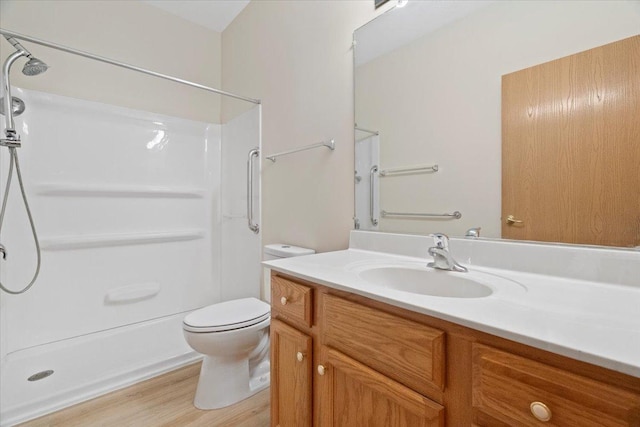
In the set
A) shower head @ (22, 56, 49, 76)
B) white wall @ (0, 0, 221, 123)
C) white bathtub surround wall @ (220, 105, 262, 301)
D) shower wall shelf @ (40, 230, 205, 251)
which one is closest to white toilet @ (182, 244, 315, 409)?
white bathtub surround wall @ (220, 105, 262, 301)

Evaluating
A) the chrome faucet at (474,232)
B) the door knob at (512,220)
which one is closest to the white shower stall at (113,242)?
the chrome faucet at (474,232)

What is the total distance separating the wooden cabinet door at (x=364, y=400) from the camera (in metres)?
0.65

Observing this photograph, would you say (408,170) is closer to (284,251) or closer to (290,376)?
(284,251)

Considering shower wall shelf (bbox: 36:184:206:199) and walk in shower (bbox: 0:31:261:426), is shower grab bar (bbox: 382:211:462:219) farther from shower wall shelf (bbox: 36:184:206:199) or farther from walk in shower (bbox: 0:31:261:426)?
shower wall shelf (bbox: 36:184:206:199)

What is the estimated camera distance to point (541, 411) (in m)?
0.47

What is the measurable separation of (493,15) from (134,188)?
2312mm

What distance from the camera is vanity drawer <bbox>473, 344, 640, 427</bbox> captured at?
0.42 m

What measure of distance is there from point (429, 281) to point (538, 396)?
1.73 feet

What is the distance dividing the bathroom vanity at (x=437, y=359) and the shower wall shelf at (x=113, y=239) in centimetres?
153

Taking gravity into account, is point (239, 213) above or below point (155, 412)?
above

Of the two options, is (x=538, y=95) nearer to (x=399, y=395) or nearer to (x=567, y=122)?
(x=567, y=122)

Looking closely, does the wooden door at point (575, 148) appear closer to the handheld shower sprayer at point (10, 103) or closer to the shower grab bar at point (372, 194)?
the shower grab bar at point (372, 194)

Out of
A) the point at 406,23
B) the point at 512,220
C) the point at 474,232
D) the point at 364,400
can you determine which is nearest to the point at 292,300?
the point at 364,400

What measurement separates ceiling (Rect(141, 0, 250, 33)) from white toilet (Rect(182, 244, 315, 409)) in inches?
77.3
